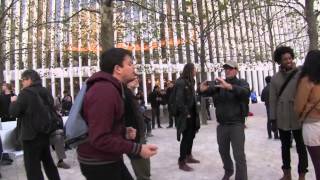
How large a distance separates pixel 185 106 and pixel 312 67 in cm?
298

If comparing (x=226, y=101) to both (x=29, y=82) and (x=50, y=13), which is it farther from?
(x=50, y=13)

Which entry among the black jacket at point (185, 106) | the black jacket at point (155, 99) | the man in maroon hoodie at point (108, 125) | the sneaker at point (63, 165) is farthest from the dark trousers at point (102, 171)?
the black jacket at point (155, 99)

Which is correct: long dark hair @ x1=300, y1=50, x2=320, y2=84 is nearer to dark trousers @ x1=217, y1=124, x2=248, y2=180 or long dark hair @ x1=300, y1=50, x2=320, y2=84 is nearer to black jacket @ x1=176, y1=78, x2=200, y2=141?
dark trousers @ x1=217, y1=124, x2=248, y2=180

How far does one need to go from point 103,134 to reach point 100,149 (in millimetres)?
126

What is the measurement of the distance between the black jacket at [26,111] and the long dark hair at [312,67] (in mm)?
3640

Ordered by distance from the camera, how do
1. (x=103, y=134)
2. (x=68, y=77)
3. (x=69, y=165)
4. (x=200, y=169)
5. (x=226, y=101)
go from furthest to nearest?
(x=68, y=77), (x=69, y=165), (x=200, y=169), (x=226, y=101), (x=103, y=134)

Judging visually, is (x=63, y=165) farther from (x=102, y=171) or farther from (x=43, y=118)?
(x=102, y=171)

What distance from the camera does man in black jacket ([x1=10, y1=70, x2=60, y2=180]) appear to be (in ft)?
20.6

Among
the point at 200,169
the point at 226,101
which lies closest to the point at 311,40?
the point at 200,169

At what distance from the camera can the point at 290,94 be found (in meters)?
6.54

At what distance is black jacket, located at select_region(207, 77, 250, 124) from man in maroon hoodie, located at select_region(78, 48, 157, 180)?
129 inches

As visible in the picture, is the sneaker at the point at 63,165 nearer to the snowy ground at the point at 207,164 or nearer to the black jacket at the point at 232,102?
the snowy ground at the point at 207,164

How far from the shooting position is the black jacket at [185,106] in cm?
817

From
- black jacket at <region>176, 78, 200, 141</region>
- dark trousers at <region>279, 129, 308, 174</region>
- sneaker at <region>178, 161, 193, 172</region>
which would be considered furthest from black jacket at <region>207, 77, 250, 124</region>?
sneaker at <region>178, 161, 193, 172</region>
